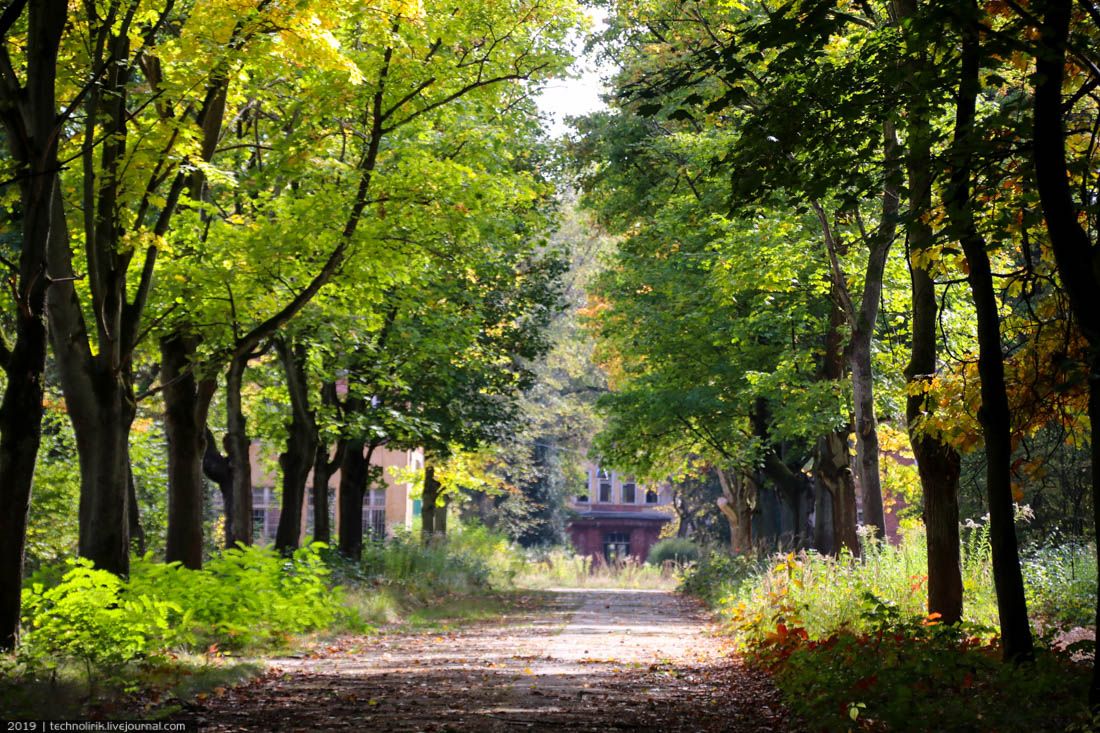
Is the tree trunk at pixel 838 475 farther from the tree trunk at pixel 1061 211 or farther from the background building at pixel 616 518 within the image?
the background building at pixel 616 518

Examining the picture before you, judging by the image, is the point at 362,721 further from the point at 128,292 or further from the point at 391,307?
the point at 391,307

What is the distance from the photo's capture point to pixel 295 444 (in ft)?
81.7

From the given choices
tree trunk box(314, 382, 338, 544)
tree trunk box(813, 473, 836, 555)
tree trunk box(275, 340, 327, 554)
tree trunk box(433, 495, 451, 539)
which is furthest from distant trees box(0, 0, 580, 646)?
tree trunk box(433, 495, 451, 539)

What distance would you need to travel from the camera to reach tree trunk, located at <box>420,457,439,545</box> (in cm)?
3840

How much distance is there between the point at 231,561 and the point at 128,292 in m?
3.86

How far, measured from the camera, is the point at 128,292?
16.3 meters

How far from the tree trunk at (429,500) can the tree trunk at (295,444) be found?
1213 centimetres

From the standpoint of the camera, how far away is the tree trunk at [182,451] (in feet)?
56.0

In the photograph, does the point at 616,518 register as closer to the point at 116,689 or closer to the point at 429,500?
the point at 429,500

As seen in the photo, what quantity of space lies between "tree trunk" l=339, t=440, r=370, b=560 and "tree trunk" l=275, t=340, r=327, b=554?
3.73 metres

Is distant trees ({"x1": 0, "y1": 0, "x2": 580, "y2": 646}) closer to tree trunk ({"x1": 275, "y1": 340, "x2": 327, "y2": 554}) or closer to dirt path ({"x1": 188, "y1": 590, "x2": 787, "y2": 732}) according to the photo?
tree trunk ({"x1": 275, "y1": 340, "x2": 327, "y2": 554})

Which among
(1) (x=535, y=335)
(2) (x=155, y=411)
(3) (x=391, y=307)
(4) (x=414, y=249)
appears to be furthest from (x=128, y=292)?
(2) (x=155, y=411)

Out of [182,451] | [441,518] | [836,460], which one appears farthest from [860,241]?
[441,518]

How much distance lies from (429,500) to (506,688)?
29501mm
